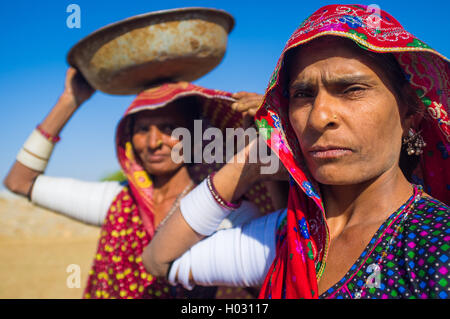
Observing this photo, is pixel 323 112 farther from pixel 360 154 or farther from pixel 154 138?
pixel 154 138

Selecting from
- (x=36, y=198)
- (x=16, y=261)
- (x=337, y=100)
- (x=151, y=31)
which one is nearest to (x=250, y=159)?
(x=337, y=100)

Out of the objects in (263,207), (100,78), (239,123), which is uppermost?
(100,78)

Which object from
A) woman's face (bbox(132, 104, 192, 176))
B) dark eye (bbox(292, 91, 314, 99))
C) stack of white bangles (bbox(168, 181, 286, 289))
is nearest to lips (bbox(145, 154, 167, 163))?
woman's face (bbox(132, 104, 192, 176))

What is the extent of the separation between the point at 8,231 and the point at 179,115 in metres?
15.3

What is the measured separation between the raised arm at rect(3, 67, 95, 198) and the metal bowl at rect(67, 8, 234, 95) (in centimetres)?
69

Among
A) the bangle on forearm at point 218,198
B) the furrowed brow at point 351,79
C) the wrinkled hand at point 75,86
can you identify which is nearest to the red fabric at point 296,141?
the furrowed brow at point 351,79

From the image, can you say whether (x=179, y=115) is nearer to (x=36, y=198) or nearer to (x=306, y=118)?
(x=36, y=198)

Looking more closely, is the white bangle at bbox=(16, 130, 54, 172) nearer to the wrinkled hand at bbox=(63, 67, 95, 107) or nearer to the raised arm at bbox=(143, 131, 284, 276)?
the wrinkled hand at bbox=(63, 67, 95, 107)

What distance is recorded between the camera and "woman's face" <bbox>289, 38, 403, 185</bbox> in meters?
1.55

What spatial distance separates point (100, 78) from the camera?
301 cm

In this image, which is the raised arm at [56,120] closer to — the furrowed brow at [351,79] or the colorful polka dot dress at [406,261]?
the furrowed brow at [351,79]

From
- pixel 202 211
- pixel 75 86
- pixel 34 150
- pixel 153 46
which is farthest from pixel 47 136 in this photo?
pixel 202 211

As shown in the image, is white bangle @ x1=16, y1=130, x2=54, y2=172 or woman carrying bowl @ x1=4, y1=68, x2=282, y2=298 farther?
white bangle @ x1=16, y1=130, x2=54, y2=172

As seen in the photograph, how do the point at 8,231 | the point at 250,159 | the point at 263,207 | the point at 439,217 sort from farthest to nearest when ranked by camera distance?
the point at 8,231 → the point at 263,207 → the point at 250,159 → the point at 439,217
